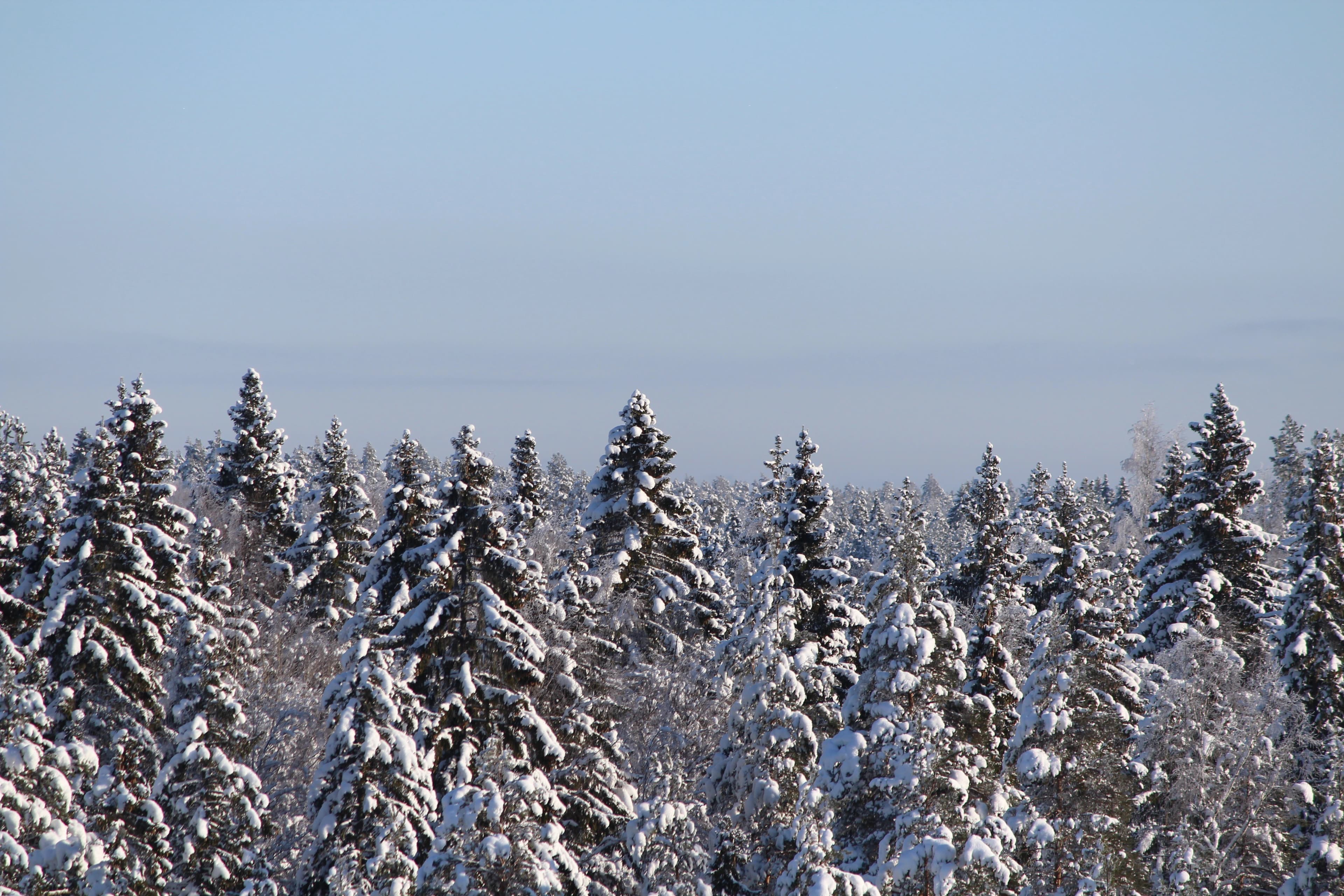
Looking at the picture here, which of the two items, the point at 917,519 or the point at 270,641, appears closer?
the point at 917,519

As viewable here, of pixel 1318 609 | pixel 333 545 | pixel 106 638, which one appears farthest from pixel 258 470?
pixel 1318 609

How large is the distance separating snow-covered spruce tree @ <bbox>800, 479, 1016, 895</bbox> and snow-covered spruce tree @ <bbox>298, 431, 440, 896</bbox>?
7311 millimetres

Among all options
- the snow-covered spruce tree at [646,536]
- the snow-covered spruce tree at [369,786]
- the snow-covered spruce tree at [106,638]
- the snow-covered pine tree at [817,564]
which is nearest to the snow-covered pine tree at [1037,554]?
the snow-covered pine tree at [817,564]

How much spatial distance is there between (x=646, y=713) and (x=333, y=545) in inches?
815

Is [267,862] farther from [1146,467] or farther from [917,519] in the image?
[1146,467]

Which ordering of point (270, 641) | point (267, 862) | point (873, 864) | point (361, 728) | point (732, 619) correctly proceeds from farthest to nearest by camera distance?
point (270, 641)
point (732, 619)
point (267, 862)
point (873, 864)
point (361, 728)

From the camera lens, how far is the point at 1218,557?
114 feet

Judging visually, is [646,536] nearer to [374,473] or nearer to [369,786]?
[369,786]

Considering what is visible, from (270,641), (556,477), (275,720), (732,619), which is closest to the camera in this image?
(732,619)

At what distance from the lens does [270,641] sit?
4141 centimetres

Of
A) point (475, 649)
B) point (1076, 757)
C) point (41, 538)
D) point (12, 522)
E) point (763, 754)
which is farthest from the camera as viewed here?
point (12, 522)

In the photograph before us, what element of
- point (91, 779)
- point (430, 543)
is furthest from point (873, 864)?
point (91, 779)

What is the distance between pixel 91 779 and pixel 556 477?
422 ft

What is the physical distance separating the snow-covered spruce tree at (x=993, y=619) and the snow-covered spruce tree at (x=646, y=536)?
7.20 m
